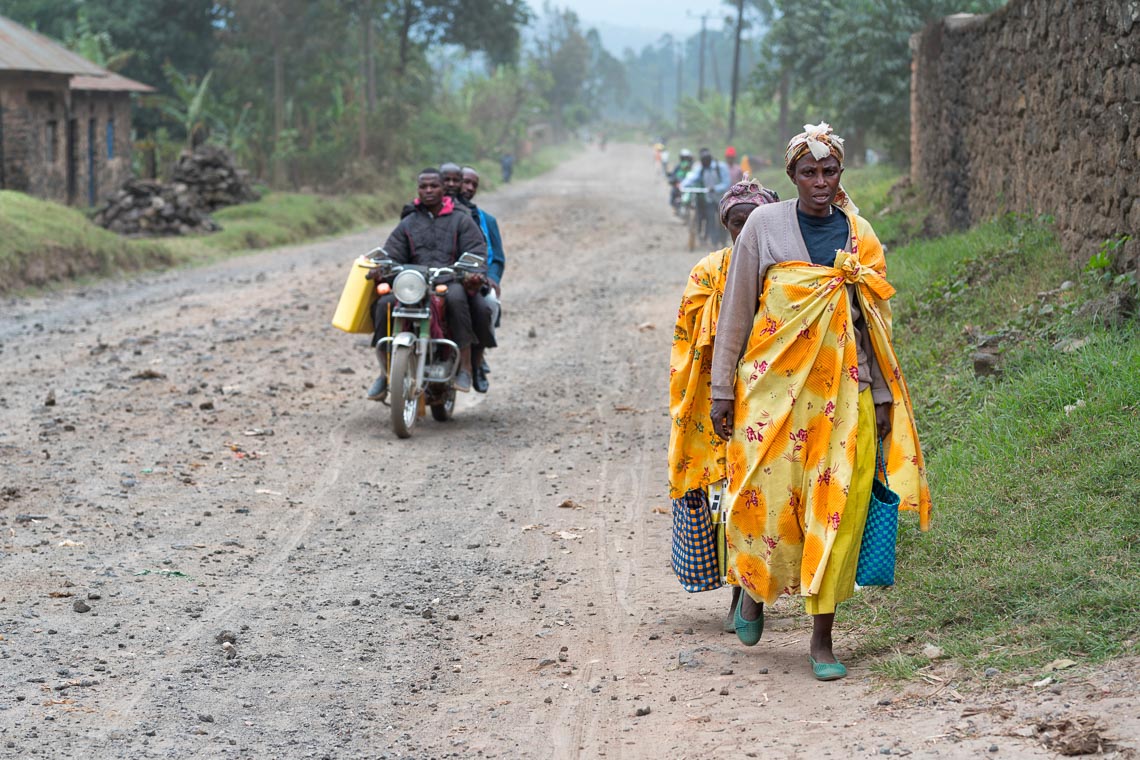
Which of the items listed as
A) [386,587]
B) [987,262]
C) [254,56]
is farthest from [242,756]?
[254,56]

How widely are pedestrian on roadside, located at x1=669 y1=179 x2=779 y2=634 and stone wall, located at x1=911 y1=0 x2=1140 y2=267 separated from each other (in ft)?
13.3

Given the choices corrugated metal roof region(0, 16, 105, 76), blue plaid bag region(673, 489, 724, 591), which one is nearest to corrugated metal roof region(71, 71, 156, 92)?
corrugated metal roof region(0, 16, 105, 76)

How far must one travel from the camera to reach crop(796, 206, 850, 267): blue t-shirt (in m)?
4.75

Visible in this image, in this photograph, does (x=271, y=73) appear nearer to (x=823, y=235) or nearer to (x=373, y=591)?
(x=373, y=591)

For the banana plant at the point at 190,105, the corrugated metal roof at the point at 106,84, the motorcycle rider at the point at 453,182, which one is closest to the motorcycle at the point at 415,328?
the motorcycle rider at the point at 453,182

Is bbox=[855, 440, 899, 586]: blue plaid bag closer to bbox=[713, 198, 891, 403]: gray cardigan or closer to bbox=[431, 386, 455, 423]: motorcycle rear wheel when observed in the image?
bbox=[713, 198, 891, 403]: gray cardigan

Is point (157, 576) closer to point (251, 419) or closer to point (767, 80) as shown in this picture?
point (251, 419)

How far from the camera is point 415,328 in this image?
9617 millimetres

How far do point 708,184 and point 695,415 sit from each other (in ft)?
61.4

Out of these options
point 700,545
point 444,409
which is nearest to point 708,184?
point 444,409

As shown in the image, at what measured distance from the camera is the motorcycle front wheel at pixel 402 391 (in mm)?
9195

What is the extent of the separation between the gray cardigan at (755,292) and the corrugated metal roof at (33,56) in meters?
21.3

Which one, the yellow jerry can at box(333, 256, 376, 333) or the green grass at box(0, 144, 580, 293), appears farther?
the green grass at box(0, 144, 580, 293)

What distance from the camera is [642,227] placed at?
29281mm
